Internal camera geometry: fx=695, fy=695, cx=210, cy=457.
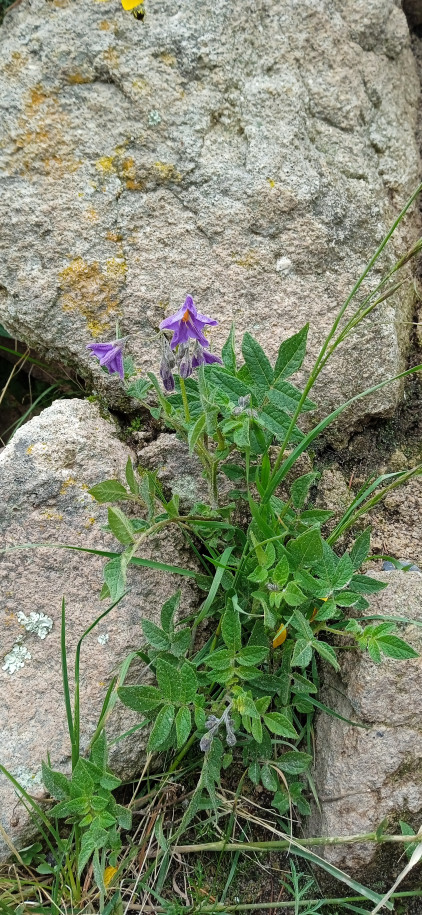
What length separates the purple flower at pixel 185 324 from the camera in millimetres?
1571

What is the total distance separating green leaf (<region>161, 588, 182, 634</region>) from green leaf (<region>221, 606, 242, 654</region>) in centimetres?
15

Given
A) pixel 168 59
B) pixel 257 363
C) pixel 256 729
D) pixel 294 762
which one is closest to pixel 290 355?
pixel 257 363

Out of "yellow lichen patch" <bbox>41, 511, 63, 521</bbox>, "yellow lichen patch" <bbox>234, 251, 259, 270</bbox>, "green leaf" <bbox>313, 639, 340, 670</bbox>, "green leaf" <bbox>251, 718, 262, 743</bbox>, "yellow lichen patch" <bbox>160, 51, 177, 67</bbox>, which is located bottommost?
"green leaf" <bbox>251, 718, 262, 743</bbox>

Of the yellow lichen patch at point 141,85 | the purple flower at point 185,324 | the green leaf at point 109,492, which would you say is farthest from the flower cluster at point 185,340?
the yellow lichen patch at point 141,85

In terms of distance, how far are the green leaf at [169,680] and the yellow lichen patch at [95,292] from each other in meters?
1.02

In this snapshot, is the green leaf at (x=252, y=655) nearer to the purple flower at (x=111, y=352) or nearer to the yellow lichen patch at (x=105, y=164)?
the purple flower at (x=111, y=352)

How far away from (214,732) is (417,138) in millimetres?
2069

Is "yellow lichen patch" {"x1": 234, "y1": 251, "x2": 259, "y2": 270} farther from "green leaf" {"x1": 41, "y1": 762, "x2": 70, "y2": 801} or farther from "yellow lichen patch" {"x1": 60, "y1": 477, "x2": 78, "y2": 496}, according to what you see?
"green leaf" {"x1": 41, "y1": 762, "x2": 70, "y2": 801}

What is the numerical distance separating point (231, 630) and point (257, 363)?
66 centimetres

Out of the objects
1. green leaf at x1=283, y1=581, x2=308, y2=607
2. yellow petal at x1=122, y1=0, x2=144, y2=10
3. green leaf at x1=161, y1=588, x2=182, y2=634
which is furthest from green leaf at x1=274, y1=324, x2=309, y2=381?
yellow petal at x1=122, y1=0, x2=144, y2=10

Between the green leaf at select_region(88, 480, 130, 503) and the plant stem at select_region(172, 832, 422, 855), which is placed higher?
the green leaf at select_region(88, 480, 130, 503)

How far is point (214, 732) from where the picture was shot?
5.44 feet

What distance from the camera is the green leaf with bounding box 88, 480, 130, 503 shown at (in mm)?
1757

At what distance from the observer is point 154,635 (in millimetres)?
1779
